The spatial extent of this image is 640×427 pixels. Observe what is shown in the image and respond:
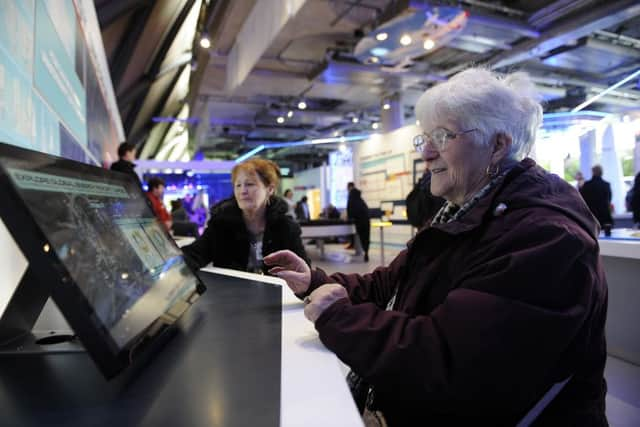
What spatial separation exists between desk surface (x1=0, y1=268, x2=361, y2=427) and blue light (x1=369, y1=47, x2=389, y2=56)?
5528 mm

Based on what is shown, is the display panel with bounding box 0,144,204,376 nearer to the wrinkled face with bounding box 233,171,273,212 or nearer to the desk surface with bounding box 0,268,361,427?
the desk surface with bounding box 0,268,361,427

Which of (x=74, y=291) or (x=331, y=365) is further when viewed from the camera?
(x=331, y=365)

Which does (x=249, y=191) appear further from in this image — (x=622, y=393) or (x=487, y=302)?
(x=622, y=393)

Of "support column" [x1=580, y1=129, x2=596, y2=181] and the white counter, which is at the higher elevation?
"support column" [x1=580, y1=129, x2=596, y2=181]

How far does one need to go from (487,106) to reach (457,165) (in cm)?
16

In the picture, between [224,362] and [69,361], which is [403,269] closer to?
[224,362]

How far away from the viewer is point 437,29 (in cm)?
500

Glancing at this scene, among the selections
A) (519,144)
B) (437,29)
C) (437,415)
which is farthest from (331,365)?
(437,29)

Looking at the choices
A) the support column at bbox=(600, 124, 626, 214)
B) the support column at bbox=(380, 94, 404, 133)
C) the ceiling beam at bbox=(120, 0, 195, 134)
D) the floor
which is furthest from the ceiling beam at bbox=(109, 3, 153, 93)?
the support column at bbox=(600, 124, 626, 214)

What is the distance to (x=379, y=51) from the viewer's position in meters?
5.69

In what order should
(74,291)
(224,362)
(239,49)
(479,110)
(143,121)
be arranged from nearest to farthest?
(74,291), (224,362), (479,110), (239,49), (143,121)

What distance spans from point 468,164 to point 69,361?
949 mm

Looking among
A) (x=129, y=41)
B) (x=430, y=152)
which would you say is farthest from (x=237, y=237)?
(x=129, y=41)

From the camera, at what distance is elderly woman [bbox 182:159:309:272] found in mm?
2244
